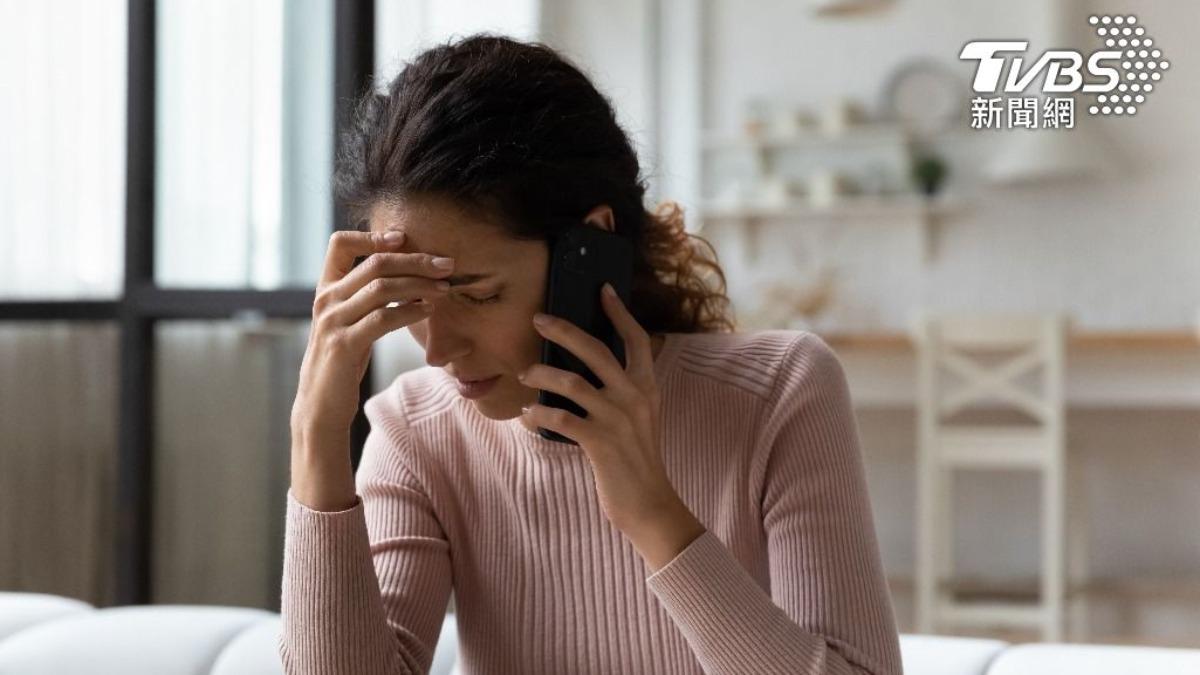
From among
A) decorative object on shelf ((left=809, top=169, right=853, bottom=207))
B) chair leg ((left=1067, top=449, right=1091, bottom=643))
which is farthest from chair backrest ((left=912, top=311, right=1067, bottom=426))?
decorative object on shelf ((left=809, top=169, right=853, bottom=207))

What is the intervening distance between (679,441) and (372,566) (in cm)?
26

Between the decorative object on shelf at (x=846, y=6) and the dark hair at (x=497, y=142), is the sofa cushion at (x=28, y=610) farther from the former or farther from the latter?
the decorative object on shelf at (x=846, y=6)

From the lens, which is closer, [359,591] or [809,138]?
[359,591]

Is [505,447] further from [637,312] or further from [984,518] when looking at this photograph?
[984,518]

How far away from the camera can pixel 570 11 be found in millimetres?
4984

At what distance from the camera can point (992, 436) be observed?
3.66 meters

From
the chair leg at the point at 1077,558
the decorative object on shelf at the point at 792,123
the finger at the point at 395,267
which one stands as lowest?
the chair leg at the point at 1077,558

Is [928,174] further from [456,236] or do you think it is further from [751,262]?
[456,236]

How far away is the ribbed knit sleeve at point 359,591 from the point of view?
99 cm

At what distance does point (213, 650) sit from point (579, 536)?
0.33 metres

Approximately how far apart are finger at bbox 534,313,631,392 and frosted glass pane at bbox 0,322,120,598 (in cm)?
187

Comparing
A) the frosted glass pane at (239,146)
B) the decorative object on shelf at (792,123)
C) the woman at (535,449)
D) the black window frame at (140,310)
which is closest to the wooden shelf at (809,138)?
the decorative object on shelf at (792,123)

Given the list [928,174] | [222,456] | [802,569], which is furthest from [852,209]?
[802,569]

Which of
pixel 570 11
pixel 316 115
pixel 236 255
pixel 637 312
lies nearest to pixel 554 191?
pixel 637 312
